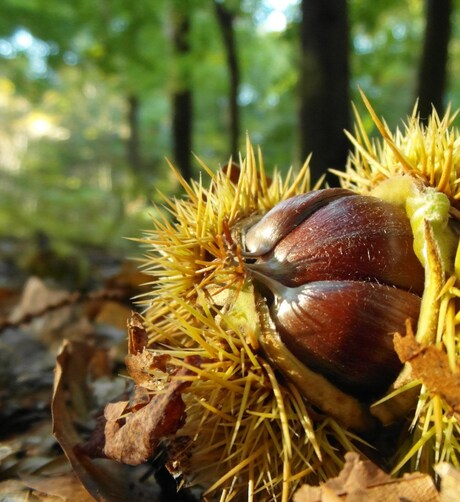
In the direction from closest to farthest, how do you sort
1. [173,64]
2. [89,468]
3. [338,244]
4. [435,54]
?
[338,244] < [89,468] < [435,54] < [173,64]

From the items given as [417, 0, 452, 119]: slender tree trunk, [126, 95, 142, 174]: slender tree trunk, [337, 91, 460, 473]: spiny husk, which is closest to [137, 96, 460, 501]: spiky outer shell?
[337, 91, 460, 473]: spiny husk

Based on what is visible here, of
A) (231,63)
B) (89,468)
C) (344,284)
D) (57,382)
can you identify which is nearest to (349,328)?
(344,284)

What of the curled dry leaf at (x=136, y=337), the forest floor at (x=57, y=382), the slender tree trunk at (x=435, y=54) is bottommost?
the forest floor at (x=57, y=382)

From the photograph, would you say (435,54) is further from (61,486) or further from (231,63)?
(61,486)

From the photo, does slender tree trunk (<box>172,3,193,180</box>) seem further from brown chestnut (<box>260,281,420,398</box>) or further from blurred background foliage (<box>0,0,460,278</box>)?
brown chestnut (<box>260,281,420,398</box>)

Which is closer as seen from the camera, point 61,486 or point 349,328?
point 349,328

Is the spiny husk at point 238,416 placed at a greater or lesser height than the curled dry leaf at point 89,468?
greater

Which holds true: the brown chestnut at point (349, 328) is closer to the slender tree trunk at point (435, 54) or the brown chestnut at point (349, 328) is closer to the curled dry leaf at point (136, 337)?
the curled dry leaf at point (136, 337)

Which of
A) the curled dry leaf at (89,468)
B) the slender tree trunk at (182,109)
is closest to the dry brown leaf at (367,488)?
the curled dry leaf at (89,468)
